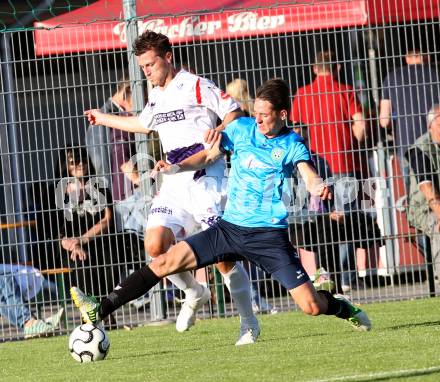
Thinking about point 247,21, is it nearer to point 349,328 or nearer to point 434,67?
point 434,67

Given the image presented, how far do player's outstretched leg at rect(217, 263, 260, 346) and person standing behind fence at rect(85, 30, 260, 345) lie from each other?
0.4 inches

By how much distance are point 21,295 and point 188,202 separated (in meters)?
2.80

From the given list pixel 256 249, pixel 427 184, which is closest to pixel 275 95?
pixel 256 249

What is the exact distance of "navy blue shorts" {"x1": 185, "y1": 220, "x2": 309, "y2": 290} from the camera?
8.51 metres

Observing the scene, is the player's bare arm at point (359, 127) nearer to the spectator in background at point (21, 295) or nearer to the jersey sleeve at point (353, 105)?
the jersey sleeve at point (353, 105)

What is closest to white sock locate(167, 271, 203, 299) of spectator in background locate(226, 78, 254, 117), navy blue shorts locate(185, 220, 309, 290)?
navy blue shorts locate(185, 220, 309, 290)

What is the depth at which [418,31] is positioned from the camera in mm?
11781

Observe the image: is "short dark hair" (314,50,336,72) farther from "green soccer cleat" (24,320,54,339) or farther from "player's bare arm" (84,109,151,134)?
"green soccer cleat" (24,320,54,339)

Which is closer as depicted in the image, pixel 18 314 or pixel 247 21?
Result: pixel 18 314

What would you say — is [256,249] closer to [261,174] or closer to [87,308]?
[261,174]

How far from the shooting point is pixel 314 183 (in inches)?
321

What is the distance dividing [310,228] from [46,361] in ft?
12.0

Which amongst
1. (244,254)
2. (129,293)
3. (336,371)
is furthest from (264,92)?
(336,371)

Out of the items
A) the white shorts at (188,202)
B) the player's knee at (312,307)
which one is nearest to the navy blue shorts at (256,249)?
the player's knee at (312,307)
